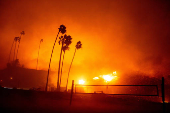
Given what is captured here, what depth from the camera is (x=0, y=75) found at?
7100 centimetres

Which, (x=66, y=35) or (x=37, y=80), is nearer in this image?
(x=66, y=35)

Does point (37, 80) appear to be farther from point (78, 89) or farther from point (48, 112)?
point (48, 112)

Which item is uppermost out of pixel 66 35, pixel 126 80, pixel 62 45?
pixel 66 35

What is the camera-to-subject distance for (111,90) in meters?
52.3

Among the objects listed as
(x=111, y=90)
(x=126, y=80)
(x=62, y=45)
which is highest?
(x=62, y=45)

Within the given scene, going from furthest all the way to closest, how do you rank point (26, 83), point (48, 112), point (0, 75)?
1. point (0, 75)
2. point (26, 83)
3. point (48, 112)

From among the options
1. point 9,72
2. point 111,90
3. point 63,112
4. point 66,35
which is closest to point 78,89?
point 111,90

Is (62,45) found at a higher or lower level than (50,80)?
higher

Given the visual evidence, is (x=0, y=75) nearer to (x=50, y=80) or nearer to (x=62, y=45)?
(x=50, y=80)

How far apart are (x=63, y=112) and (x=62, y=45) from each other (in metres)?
41.8

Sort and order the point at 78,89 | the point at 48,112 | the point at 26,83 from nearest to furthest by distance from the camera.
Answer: the point at 48,112
the point at 78,89
the point at 26,83

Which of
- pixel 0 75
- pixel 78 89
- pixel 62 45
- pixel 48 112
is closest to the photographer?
pixel 48 112

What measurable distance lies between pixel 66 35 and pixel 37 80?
32.5m

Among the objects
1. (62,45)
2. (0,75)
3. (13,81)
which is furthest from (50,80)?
(62,45)
